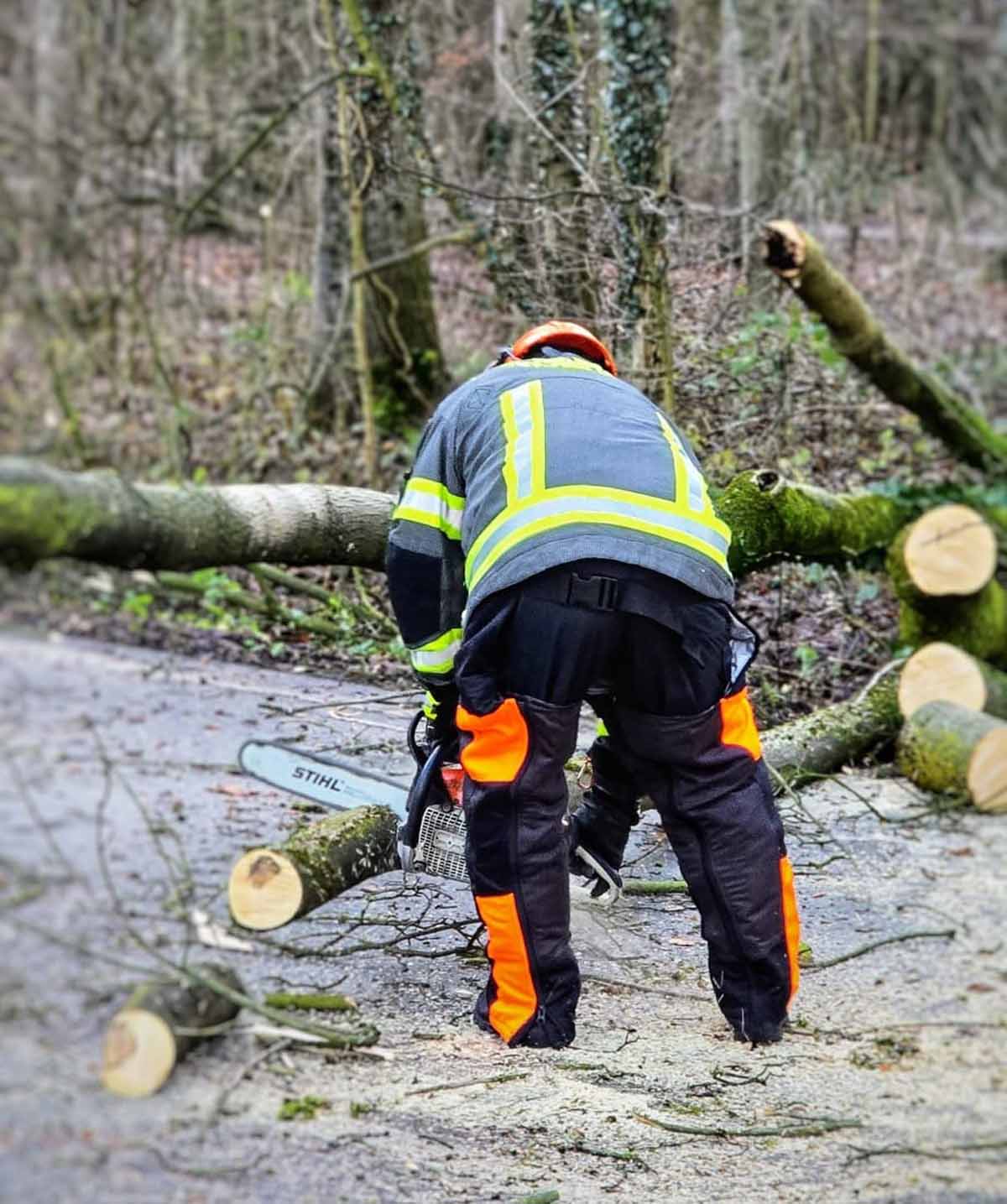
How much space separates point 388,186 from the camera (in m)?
5.98

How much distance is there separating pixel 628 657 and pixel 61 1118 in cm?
152

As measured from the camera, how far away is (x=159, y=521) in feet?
5.92

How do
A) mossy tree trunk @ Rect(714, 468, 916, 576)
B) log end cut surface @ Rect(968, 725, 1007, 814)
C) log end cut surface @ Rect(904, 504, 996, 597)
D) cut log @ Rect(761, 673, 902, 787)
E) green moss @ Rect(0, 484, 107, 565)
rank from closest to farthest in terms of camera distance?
1. green moss @ Rect(0, 484, 107, 565)
2. cut log @ Rect(761, 673, 902, 787)
3. mossy tree trunk @ Rect(714, 468, 916, 576)
4. log end cut surface @ Rect(968, 725, 1007, 814)
5. log end cut surface @ Rect(904, 504, 996, 597)

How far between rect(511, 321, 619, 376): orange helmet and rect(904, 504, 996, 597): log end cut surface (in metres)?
2.36

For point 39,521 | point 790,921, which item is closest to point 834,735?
point 790,921

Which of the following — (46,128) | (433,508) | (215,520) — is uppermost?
(46,128)

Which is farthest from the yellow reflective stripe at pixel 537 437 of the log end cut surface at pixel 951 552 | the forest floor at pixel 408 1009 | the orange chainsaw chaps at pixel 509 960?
the log end cut surface at pixel 951 552

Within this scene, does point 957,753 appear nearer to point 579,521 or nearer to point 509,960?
point 509,960

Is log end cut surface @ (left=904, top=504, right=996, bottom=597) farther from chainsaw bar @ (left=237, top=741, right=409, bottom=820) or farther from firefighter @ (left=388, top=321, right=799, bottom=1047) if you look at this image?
chainsaw bar @ (left=237, top=741, right=409, bottom=820)

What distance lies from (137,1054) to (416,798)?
4.11ft

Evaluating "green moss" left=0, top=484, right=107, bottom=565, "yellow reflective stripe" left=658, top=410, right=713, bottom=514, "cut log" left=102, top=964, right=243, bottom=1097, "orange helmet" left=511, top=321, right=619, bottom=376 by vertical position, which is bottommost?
"cut log" left=102, top=964, right=243, bottom=1097

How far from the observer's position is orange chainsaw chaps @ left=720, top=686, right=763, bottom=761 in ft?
9.20

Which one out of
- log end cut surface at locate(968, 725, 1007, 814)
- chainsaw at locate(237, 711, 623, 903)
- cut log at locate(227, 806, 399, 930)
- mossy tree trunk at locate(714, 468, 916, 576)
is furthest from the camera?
log end cut surface at locate(968, 725, 1007, 814)

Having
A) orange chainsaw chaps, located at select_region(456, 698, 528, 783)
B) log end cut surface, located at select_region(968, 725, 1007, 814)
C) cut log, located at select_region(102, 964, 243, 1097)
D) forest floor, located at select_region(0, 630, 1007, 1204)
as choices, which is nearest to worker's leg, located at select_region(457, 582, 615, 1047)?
orange chainsaw chaps, located at select_region(456, 698, 528, 783)
